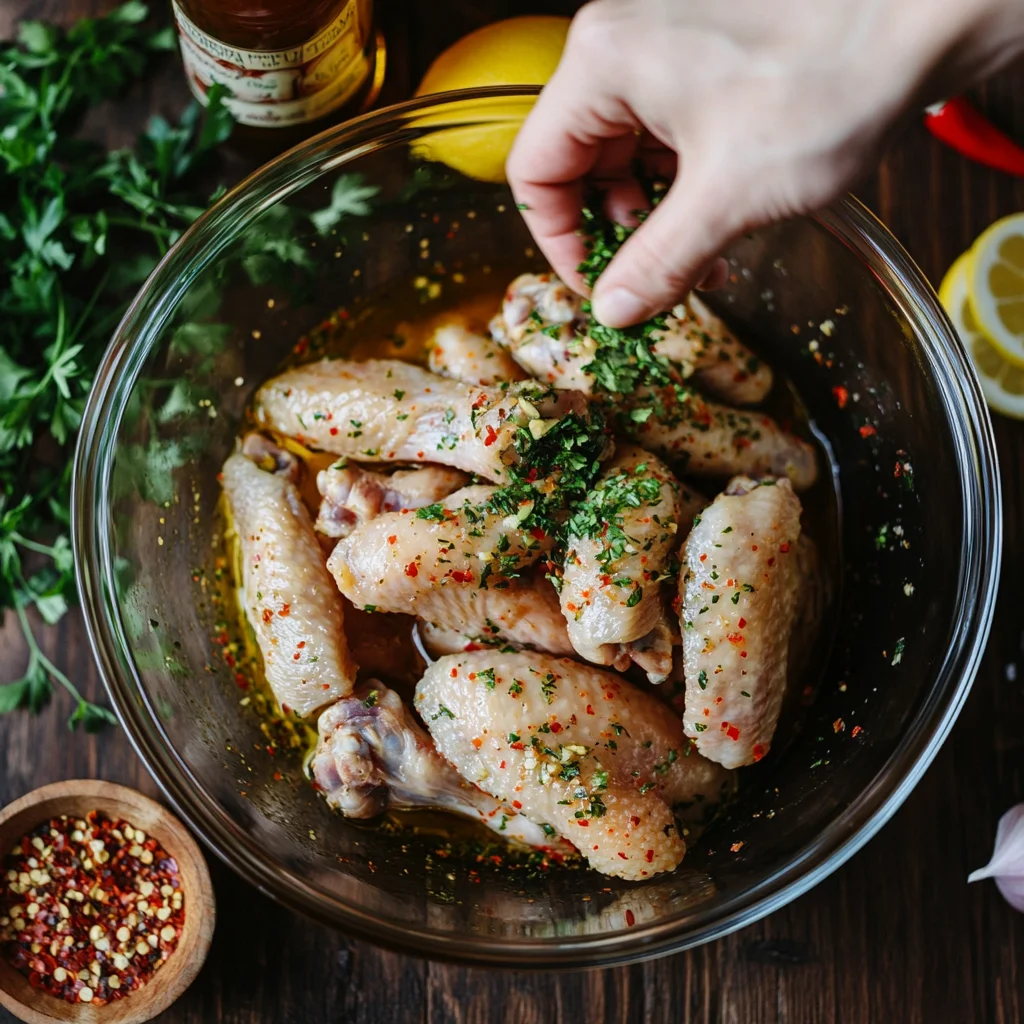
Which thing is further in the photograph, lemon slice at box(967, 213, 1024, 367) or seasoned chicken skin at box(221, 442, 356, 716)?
lemon slice at box(967, 213, 1024, 367)

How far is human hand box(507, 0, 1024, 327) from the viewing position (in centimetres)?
135

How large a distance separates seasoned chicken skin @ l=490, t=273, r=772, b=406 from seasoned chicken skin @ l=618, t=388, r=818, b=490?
0.07m

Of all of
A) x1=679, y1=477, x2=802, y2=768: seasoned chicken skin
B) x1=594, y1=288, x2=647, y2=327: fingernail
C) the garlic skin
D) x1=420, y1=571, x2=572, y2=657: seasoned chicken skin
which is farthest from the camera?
the garlic skin

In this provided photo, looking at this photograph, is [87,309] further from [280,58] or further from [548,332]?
[548,332]

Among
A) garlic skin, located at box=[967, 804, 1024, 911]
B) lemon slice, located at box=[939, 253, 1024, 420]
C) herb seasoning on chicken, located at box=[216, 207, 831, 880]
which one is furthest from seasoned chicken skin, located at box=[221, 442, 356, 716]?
lemon slice, located at box=[939, 253, 1024, 420]

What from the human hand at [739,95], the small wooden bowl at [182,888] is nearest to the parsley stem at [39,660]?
the small wooden bowl at [182,888]

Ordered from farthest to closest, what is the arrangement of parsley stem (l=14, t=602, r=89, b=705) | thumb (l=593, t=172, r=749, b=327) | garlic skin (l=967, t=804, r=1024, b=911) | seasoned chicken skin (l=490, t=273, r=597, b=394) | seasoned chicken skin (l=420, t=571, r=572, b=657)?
parsley stem (l=14, t=602, r=89, b=705)
garlic skin (l=967, t=804, r=1024, b=911)
seasoned chicken skin (l=490, t=273, r=597, b=394)
seasoned chicken skin (l=420, t=571, r=572, b=657)
thumb (l=593, t=172, r=749, b=327)

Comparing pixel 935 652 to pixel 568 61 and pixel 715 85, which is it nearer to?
pixel 715 85

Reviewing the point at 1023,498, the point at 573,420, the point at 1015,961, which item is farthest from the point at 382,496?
the point at 1015,961

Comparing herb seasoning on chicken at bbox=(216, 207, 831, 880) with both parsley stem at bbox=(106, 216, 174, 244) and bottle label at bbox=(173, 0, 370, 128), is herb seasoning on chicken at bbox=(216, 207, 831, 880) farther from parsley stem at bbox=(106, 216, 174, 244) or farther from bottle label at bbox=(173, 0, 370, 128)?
bottle label at bbox=(173, 0, 370, 128)

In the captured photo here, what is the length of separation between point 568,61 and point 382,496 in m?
0.91

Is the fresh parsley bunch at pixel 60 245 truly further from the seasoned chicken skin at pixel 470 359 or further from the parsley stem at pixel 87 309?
the seasoned chicken skin at pixel 470 359

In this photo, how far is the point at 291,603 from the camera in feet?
6.69

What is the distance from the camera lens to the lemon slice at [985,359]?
95.2 inches
